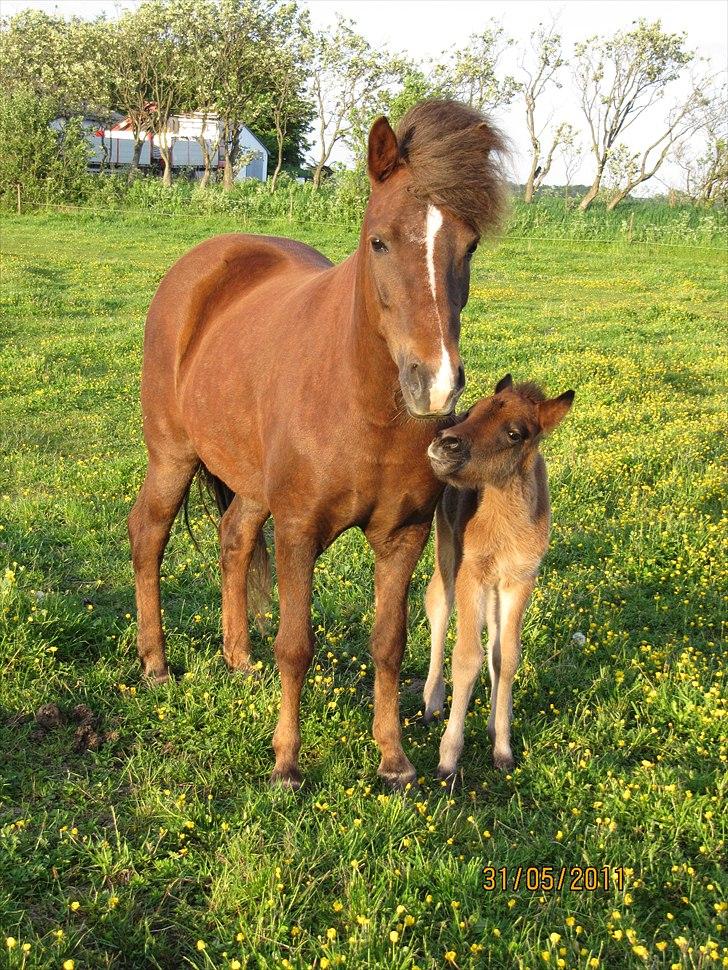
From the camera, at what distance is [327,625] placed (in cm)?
524

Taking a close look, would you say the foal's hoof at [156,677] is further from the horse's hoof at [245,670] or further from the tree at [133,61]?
the tree at [133,61]

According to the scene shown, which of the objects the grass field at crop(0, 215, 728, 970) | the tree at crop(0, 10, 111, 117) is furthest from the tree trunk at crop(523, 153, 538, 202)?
the grass field at crop(0, 215, 728, 970)

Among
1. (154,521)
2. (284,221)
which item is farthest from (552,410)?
(284,221)

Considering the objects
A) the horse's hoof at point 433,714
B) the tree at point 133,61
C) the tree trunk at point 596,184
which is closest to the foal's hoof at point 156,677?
the horse's hoof at point 433,714

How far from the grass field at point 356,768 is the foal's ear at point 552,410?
1459 millimetres

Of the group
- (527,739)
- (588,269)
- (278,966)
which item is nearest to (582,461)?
(527,739)

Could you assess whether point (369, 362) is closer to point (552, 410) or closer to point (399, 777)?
point (552, 410)


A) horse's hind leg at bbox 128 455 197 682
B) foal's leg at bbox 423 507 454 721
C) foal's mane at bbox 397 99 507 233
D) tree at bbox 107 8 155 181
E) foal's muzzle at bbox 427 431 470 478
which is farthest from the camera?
tree at bbox 107 8 155 181

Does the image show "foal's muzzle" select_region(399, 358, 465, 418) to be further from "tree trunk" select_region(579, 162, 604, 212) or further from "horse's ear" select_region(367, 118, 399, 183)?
"tree trunk" select_region(579, 162, 604, 212)

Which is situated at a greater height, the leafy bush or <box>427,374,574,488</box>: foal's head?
the leafy bush

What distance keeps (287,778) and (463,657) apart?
0.94m

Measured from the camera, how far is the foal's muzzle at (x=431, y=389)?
2.69 m

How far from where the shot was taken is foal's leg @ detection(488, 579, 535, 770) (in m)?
3.96

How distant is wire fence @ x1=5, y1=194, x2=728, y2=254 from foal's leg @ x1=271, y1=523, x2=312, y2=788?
901 inches
